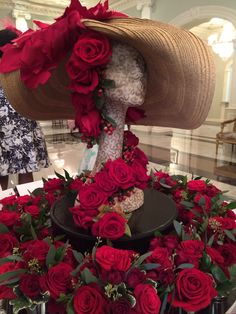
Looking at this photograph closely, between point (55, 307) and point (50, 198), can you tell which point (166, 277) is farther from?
point (50, 198)

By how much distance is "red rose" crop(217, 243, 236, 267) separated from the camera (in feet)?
2.21

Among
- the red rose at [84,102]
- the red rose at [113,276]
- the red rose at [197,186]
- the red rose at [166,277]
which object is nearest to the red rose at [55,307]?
the red rose at [113,276]

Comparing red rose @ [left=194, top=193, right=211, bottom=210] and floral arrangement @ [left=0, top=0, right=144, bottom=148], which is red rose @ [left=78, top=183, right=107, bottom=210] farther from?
red rose @ [left=194, top=193, right=211, bottom=210]

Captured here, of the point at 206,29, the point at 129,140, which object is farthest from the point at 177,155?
the point at 206,29

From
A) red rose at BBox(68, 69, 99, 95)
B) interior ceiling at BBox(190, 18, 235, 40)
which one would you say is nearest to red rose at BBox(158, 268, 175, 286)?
red rose at BBox(68, 69, 99, 95)

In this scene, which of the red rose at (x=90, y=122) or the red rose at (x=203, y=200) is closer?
the red rose at (x=90, y=122)

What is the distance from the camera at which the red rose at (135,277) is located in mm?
519

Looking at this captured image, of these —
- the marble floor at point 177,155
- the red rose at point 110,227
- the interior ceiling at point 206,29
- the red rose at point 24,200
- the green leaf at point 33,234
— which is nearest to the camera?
the red rose at point 110,227

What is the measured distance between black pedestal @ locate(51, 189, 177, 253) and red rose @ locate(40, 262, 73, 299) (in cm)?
11

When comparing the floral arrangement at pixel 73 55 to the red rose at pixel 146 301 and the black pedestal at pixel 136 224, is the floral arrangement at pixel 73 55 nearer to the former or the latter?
the black pedestal at pixel 136 224

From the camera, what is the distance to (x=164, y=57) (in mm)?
549

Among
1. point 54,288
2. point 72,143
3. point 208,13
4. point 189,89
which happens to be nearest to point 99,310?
point 54,288

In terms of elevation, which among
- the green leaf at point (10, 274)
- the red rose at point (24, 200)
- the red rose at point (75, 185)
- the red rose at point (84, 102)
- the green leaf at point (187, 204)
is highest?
the red rose at point (84, 102)

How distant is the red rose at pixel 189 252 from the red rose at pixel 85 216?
21 cm
